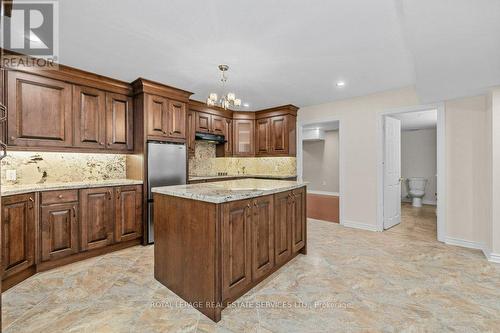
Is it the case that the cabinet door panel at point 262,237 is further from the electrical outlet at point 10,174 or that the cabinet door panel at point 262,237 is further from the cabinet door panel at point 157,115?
the electrical outlet at point 10,174

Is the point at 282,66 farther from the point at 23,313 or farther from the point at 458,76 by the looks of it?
the point at 23,313

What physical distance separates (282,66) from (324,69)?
58cm

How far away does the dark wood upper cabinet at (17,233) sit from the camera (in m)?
2.31

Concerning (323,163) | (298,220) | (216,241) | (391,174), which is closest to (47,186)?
(216,241)

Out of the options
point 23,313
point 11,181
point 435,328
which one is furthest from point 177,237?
point 11,181

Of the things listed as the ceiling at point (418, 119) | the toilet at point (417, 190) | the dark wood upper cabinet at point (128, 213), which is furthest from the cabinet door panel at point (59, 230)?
the toilet at point (417, 190)

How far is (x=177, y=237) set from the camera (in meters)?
2.20

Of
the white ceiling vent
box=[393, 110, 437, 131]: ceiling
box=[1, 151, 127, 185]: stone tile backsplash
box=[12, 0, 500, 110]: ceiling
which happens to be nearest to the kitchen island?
box=[12, 0, 500, 110]: ceiling

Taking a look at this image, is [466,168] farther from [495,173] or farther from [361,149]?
[361,149]

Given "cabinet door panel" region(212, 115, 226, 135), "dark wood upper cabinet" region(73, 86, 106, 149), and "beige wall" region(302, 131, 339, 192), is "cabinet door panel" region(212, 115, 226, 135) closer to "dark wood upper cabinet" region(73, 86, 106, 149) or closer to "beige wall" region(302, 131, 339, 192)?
"dark wood upper cabinet" region(73, 86, 106, 149)

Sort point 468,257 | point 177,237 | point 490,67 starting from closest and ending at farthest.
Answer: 1. point 177,237
2. point 490,67
3. point 468,257

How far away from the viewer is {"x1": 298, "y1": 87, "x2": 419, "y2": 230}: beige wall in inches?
168

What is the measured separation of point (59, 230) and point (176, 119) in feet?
6.98

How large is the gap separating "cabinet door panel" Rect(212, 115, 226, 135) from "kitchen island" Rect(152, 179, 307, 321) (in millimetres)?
2890
